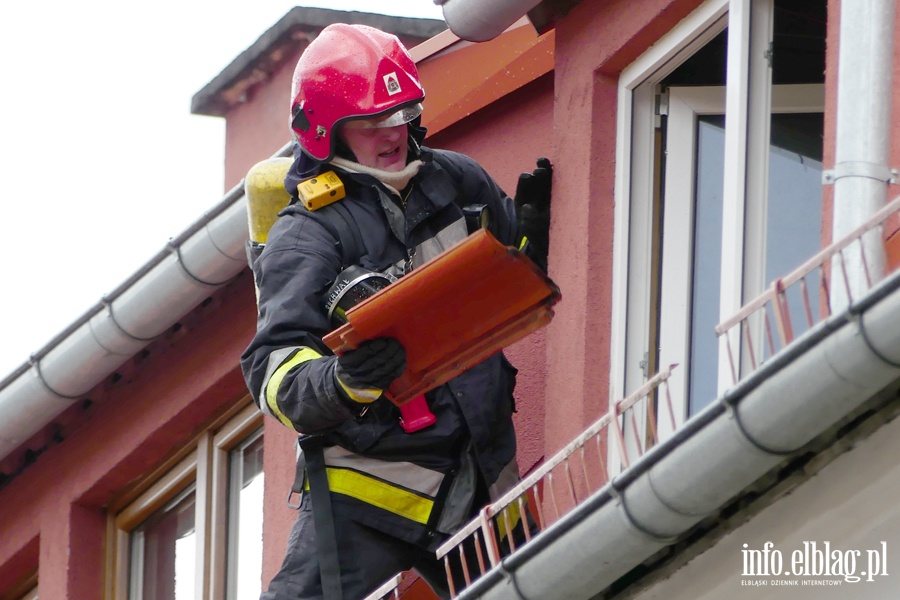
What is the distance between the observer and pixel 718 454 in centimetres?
463

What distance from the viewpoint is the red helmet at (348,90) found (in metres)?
Answer: 6.50

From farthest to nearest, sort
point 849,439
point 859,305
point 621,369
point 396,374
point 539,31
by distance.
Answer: point 539,31 → point 621,369 → point 396,374 → point 849,439 → point 859,305

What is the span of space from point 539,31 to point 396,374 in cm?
192

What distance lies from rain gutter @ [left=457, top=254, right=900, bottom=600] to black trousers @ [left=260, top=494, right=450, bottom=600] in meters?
1.30

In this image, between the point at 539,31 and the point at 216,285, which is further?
the point at 216,285

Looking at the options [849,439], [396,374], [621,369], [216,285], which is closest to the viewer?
[849,439]

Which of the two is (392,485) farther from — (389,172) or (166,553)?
(166,553)

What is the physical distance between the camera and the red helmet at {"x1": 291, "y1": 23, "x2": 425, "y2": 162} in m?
6.50

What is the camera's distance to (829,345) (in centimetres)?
443

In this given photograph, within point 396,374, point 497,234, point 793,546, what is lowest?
point 793,546

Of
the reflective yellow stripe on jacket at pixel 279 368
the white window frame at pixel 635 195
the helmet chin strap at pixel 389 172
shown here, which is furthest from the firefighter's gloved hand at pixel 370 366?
the white window frame at pixel 635 195

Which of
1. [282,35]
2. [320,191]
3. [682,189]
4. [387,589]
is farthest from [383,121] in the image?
[282,35]

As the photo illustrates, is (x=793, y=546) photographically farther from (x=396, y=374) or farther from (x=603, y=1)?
(x=603, y=1)

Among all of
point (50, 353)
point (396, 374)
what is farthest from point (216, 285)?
point (396, 374)
